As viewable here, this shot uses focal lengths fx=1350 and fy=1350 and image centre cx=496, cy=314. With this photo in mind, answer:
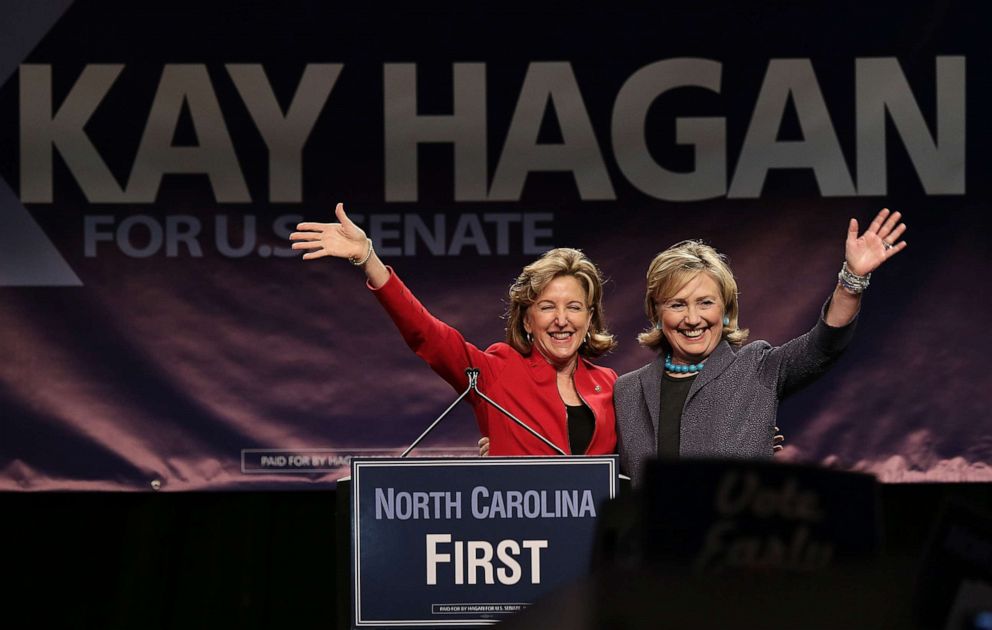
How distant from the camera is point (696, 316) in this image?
276cm

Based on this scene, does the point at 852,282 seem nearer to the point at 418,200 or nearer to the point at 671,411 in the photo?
the point at 671,411

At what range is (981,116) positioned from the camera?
12.6ft

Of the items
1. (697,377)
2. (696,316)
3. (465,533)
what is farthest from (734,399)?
(465,533)

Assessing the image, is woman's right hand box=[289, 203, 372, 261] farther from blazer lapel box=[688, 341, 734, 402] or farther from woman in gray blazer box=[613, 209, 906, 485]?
blazer lapel box=[688, 341, 734, 402]

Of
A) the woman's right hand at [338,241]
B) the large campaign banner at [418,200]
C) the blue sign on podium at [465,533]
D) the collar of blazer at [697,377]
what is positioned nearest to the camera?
the blue sign on podium at [465,533]

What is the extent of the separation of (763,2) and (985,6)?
0.63 meters

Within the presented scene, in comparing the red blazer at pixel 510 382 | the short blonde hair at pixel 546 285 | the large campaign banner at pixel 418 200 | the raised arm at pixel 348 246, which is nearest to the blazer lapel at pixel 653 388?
the red blazer at pixel 510 382

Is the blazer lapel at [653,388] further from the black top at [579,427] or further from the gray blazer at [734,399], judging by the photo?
the black top at [579,427]

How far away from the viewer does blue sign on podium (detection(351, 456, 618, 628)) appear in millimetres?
2020

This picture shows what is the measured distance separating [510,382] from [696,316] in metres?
0.49

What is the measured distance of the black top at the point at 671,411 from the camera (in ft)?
8.77

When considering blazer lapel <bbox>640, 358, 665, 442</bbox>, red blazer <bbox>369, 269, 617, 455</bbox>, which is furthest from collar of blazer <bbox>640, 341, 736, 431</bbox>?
red blazer <bbox>369, 269, 617, 455</bbox>

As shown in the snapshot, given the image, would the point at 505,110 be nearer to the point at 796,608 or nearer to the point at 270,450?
the point at 270,450

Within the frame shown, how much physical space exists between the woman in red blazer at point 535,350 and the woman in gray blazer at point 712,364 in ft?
0.54
